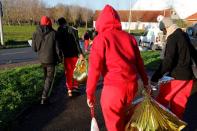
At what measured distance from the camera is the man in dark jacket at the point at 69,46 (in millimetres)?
8445

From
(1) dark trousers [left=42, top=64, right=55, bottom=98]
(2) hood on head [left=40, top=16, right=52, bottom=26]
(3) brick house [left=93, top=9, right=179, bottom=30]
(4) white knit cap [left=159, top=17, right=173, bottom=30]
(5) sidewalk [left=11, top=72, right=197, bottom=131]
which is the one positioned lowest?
(3) brick house [left=93, top=9, right=179, bottom=30]

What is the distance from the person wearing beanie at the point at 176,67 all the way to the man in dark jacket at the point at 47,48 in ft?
9.70

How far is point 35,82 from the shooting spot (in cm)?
1009

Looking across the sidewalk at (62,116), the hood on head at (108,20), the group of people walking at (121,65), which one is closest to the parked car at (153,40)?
the sidewalk at (62,116)

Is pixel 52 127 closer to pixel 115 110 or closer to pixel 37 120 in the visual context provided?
pixel 37 120

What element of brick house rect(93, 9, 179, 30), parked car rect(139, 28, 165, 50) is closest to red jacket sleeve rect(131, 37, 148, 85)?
parked car rect(139, 28, 165, 50)

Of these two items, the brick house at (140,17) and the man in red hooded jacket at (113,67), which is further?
the brick house at (140,17)

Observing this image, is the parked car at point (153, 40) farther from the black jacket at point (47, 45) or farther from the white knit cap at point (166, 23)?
the white knit cap at point (166, 23)

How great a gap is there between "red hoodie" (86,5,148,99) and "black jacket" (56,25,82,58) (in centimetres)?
410

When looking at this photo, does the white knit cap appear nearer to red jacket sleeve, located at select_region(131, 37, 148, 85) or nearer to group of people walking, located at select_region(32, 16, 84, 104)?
red jacket sleeve, located at select_region(131, 37, 148, 85)

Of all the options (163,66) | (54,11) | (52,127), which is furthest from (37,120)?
(54,11)

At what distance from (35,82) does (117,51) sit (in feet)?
20.4

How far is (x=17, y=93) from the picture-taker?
27.6 feet

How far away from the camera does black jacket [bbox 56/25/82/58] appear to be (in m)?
8.45
